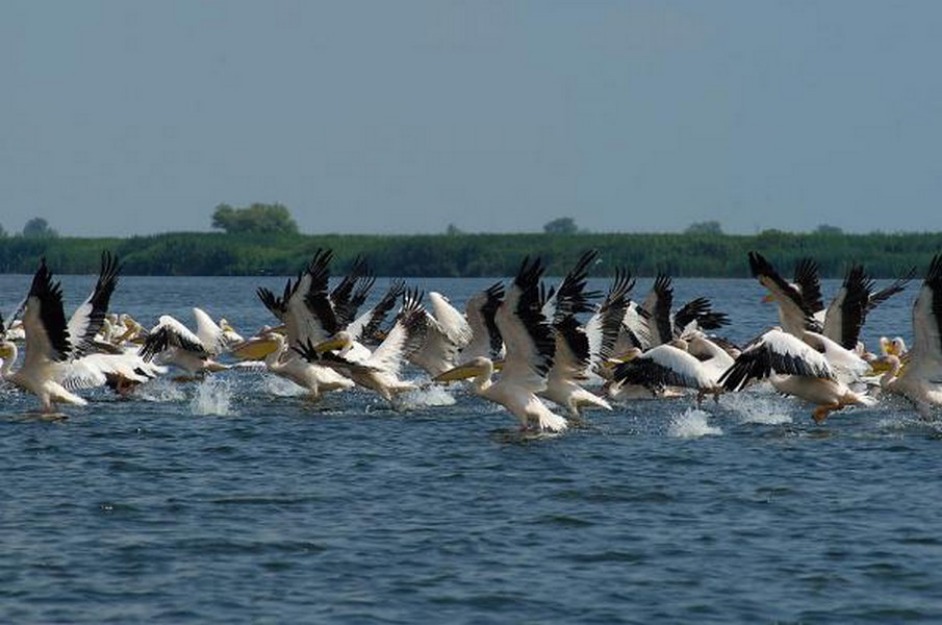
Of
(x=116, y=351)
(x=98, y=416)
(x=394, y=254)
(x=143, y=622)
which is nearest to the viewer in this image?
(x=143, y=622)

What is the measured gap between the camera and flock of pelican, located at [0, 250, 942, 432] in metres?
12.8

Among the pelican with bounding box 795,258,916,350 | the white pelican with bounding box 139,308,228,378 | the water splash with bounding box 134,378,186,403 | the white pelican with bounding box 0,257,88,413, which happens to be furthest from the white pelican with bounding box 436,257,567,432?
the white pelican with bounding box 139,308,228,378

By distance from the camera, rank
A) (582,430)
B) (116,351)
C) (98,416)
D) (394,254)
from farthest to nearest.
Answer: (394,254) → (116,351) → (98,416) → (582,430)

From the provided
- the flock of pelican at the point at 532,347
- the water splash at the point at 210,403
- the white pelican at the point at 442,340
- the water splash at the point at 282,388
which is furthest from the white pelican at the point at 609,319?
the water splash at the point at 210,403

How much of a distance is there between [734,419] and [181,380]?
18.3ft

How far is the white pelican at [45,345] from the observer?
13.2m

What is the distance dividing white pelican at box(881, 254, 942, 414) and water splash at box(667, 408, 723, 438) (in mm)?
1307

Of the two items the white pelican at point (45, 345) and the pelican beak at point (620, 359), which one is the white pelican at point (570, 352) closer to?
the pelican beak at point (620, 359)

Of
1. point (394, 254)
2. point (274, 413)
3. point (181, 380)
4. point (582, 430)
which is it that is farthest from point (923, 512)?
point (394, 254)

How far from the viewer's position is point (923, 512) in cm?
988

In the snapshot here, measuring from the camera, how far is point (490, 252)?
174 feet

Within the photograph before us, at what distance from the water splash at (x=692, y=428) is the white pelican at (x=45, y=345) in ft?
14.5

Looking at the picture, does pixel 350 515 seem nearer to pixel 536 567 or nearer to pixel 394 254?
pixel 536 567

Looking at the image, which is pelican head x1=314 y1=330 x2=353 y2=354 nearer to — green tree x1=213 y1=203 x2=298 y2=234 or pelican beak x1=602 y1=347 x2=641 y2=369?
pelican beak x1=602 y1=347 x2=641 y2=369
